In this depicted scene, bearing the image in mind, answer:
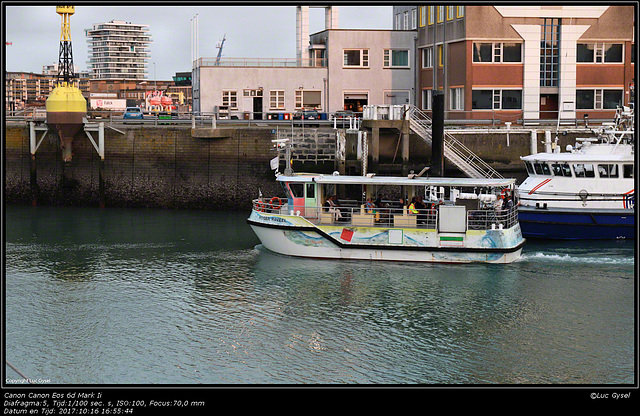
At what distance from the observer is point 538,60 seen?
2026 inches

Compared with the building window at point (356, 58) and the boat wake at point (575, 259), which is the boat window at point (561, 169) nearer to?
the boat wake at point (575, 259)

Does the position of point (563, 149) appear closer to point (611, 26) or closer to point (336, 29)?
point (611, 26)

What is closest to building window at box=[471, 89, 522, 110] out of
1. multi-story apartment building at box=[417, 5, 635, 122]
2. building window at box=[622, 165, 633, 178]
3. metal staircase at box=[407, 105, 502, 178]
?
multi-story apartment building at box=[417, 5, 635, 122]

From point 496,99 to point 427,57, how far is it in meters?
6.85

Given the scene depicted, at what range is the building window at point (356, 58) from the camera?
5725 cm

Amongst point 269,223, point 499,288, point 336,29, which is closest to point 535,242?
point 499,288

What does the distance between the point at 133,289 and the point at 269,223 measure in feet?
21.4

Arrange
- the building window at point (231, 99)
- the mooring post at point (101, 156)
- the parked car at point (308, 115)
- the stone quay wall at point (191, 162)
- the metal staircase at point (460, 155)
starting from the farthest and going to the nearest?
the building window at point (231, 99)
the parked car at point (308, 115)
the mooring post at point (101, 156)
the stone quay wall at point (191, 162)
the metal staircase at point (460, 155)

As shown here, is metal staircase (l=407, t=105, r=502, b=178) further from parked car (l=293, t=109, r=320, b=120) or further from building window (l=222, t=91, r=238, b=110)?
building window (l=222, t=91, r=238, b=110)

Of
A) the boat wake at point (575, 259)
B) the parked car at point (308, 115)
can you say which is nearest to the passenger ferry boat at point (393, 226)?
the boat wake at point (575, 259)

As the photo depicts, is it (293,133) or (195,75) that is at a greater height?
(195,75)

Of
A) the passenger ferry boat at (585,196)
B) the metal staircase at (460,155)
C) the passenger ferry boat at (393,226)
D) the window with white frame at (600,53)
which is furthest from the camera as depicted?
the window with white frame at (600,53)

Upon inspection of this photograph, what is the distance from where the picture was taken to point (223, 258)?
32.5 metres

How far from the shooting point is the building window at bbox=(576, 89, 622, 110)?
5225cm
